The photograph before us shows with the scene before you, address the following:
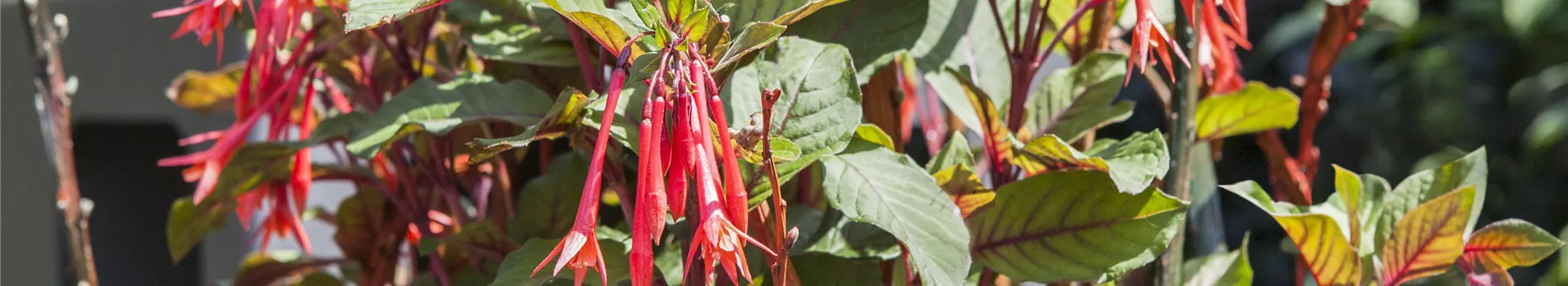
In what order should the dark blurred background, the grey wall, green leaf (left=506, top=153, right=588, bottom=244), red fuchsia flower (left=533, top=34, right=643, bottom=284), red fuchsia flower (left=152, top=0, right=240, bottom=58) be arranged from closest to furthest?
red fuchsia flower (left=533, top=34, right=643, bottom=284) → red fuchsia flower (left=152, top=0, right=240, bottom=58) → green leaf (left=506, top=153, right=588, bottom=244) → the grey wall → the dark blurred background

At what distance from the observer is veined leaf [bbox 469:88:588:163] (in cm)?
30

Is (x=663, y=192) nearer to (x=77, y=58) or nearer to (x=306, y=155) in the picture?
(x=306, y=155)

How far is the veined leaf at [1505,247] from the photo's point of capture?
1.36 feet

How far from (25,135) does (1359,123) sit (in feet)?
7.24

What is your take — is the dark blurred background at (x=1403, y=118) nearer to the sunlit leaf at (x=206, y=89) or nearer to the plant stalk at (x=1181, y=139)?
the sunlit leaf at (x=206, y=89)

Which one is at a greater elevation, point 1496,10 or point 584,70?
point 584,70

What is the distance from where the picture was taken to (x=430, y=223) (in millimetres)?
584

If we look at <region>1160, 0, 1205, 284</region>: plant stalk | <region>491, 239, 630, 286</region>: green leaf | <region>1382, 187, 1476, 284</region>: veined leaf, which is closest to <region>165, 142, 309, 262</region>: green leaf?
<region>491, 239, 630, 286</region>: green leaf

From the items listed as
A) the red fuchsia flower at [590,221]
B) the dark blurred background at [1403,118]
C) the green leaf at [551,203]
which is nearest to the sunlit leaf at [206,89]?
the green leaf at [551,203]

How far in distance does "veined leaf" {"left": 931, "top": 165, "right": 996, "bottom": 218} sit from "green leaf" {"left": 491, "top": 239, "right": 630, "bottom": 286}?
0.38 ft

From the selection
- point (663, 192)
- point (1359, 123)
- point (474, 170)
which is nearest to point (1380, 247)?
point (663, 192)

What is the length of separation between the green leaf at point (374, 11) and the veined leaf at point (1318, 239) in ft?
0.96

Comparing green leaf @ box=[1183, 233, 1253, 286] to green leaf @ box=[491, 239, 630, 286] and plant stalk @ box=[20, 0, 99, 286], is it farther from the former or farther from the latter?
plant stalk @ box=[20, 0, 99, 286]

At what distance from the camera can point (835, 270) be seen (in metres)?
0.41
